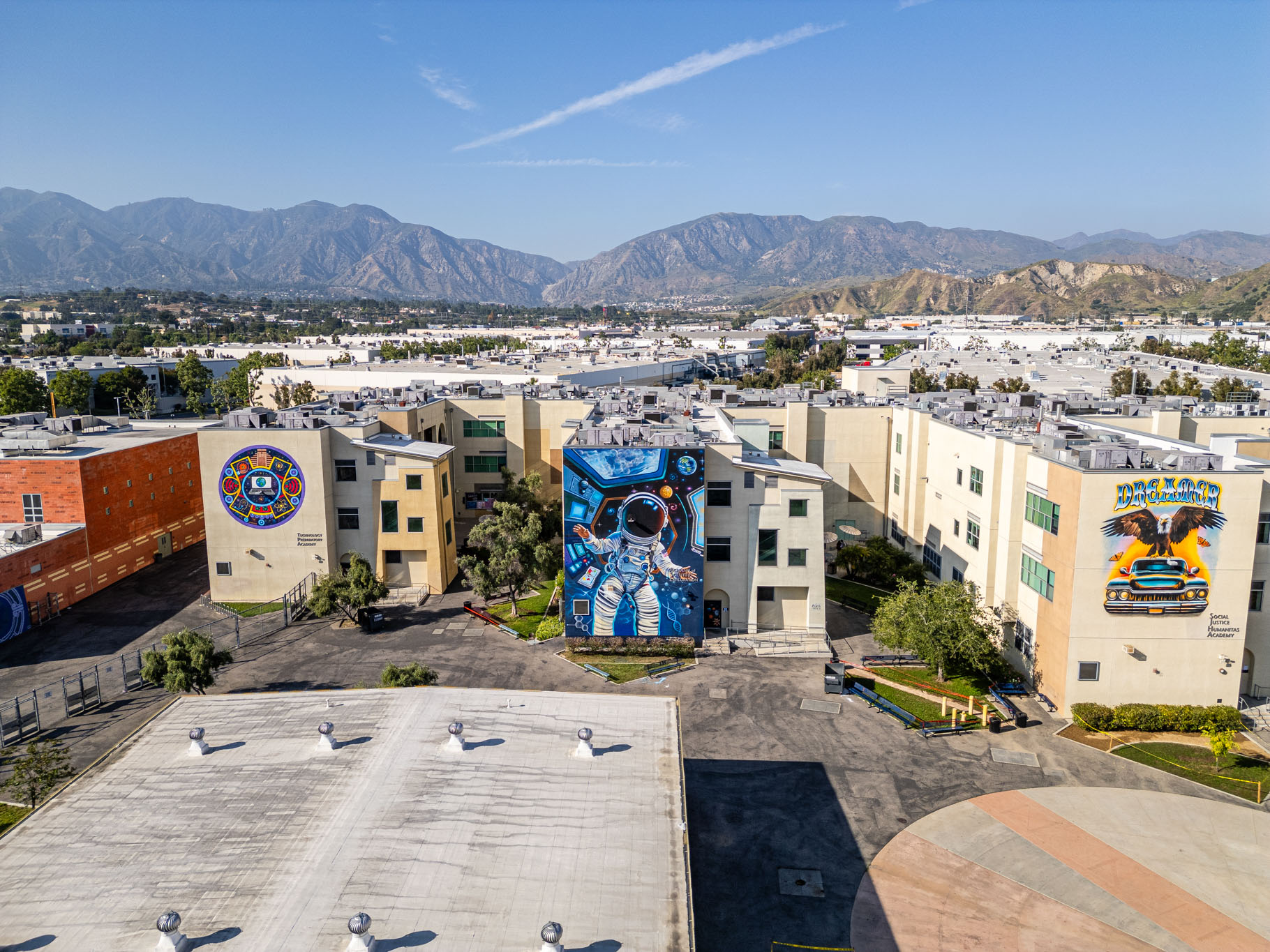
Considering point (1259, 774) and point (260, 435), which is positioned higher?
point (260, 435)

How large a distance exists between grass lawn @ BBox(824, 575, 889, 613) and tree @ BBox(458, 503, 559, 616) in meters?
17.6

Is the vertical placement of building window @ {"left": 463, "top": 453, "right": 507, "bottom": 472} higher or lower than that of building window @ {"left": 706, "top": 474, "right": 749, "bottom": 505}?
lower

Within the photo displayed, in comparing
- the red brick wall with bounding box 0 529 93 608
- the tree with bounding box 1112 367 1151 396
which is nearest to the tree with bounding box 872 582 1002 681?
the red brick wall with bounding box 0 529 93 608

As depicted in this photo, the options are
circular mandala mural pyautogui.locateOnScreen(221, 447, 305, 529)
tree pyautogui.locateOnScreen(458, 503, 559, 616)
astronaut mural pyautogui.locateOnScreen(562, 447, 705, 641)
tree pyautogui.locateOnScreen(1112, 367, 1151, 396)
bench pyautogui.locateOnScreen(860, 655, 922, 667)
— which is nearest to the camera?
bench pyautogui.locateOnScreen(860, 655, 922, 667)

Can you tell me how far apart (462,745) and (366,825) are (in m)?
3.90

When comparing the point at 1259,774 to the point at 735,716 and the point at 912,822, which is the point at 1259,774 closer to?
the point at 912,822

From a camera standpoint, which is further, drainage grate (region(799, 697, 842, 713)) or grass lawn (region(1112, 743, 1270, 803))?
drainage grate (region(799, 697, 842, 713))

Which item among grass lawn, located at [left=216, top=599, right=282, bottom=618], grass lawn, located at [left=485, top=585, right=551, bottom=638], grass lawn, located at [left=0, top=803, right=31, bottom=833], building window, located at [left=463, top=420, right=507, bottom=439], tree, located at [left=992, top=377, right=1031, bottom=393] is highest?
tree, located at [left=992, top=377, right=1031, bottom=393]

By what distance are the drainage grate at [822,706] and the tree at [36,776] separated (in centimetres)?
2852

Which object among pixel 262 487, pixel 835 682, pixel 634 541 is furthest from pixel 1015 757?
pixel 262 487

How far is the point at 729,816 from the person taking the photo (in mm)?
27094

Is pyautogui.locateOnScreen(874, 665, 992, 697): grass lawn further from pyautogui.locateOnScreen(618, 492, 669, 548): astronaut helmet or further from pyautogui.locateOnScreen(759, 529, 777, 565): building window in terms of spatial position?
pyautogui.locateOnScreen(618, 492, 669, 548): astronaut helmet

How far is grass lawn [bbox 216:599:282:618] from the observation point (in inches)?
1825

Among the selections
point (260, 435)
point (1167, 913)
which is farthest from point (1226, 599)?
point (260, 435)
